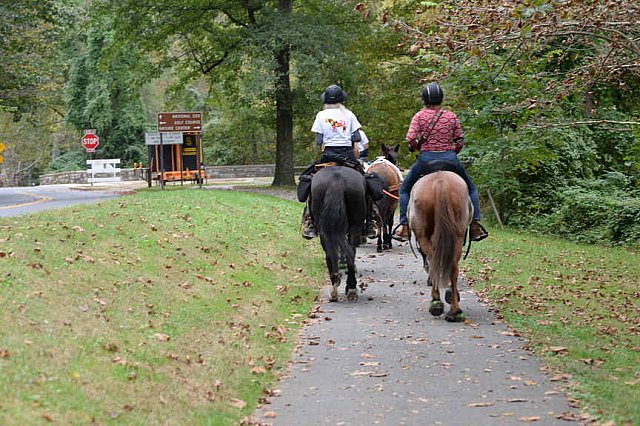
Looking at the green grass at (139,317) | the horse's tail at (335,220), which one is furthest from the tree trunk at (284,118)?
the horse's tail at (335,220)

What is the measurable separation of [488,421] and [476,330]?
3742mm

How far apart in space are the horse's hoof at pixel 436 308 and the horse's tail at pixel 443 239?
1.00 feet

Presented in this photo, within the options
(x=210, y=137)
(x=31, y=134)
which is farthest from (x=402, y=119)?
(x=31, y=134)

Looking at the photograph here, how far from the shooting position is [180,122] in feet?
122

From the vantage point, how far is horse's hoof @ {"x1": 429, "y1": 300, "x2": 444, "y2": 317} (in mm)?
11367

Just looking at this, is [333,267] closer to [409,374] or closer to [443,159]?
[443,159]

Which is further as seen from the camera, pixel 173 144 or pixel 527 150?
pixel 173 144

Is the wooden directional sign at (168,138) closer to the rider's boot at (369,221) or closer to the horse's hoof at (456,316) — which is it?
the rider's boot at (369,221)

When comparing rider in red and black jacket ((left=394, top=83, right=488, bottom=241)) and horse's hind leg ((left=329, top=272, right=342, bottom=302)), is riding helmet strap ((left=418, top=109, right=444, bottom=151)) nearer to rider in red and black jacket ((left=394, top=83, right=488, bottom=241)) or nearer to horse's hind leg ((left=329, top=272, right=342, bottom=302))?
rider in red and black jacket ((left=394, top=83, right=488, bottom=241))

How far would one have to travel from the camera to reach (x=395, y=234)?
1280cm

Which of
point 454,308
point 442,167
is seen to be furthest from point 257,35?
point 454,308

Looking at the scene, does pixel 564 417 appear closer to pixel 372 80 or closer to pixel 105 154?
pixel 372 80

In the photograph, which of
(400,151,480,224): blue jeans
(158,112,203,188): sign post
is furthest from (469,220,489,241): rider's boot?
(158,112,203,188): sign post

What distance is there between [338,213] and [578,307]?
335cm
